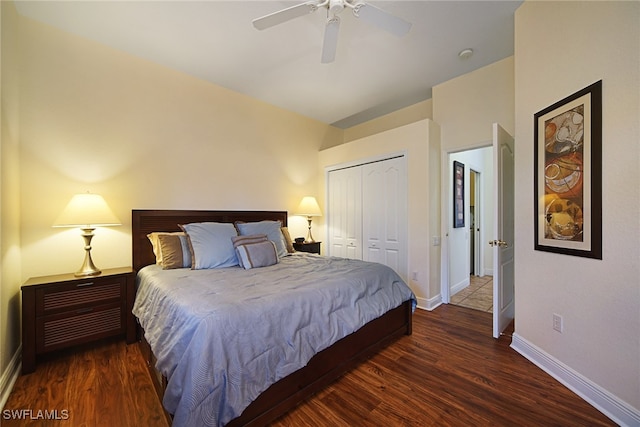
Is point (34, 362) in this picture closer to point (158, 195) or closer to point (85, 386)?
point (85, 386)

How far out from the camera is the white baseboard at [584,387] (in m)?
1.37

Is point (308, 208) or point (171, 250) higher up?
point (308, 208)

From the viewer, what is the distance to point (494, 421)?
55.9 inches

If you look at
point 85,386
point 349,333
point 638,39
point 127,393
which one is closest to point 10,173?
point 85,386

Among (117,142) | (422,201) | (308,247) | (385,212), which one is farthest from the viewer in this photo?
(308,247)

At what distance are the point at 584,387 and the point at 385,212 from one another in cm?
240

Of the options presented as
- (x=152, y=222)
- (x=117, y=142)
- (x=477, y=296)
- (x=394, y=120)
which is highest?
(x=394, y=120)

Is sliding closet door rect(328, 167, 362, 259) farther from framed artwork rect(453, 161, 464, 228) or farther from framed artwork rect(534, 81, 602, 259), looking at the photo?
framed artwork rect(534, 81, 602, 259)

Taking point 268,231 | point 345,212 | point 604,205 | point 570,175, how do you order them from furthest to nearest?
point 345,212
point 268,231
point 570,175
point 604,205

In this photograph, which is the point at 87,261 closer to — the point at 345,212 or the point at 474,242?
the point at 345,212

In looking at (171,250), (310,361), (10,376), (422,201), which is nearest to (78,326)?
(10,376)

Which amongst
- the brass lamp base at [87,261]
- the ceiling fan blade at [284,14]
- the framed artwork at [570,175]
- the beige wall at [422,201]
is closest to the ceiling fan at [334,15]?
the ceiling fan blade at [284,14]

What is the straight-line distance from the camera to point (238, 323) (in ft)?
4.22

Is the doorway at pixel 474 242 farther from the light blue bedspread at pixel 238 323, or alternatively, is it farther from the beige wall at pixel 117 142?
the beige wall at pixel 117 142
